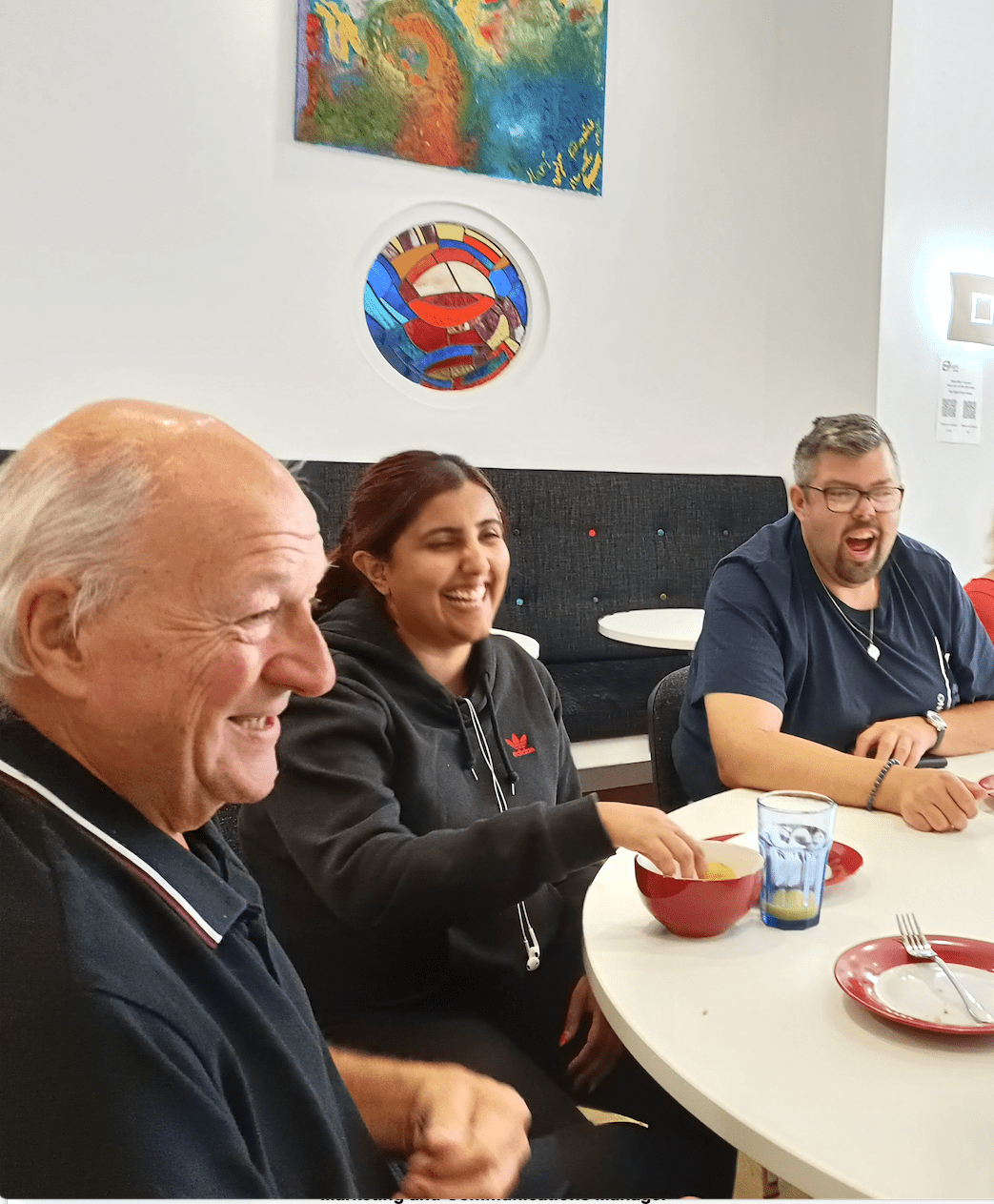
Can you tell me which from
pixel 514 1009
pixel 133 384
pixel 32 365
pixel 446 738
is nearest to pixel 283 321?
pixel 133 384

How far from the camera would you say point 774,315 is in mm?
2861

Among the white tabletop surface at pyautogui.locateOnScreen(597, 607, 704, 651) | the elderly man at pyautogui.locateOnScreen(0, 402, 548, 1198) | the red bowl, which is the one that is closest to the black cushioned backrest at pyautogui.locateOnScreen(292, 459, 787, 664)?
the white tabletop surface at pyautogui.locateOnScreen(597, 607, 704, 651)

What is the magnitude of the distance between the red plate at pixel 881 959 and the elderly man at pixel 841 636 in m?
0.50

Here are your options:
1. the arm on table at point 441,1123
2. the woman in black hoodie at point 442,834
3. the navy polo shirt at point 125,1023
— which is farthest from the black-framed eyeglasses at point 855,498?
the navy polo shirt at point 125,1023

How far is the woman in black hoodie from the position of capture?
77 cm

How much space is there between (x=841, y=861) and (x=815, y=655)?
20.3 inches

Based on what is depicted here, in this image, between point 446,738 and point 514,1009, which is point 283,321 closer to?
point 446,738

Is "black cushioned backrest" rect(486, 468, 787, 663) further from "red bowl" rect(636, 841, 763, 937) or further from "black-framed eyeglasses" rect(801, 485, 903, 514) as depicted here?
"red bowl" rect(636, 841, 763, 937)

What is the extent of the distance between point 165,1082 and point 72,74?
6.17ft

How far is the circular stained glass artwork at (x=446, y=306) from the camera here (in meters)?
2.30

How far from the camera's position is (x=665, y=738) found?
1.30 metres

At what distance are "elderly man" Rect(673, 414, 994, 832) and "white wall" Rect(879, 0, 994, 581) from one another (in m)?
1.61

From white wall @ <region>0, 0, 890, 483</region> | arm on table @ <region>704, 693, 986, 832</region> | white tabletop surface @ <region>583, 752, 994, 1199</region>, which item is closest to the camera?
white tabletop surface @ <region>583, 752, 994, 1199</region>

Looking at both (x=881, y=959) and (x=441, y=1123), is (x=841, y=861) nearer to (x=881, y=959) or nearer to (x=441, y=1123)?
(x=881, y=959)
